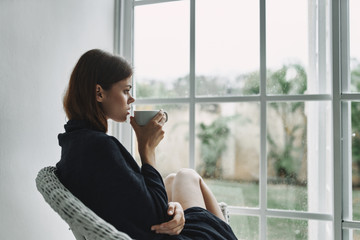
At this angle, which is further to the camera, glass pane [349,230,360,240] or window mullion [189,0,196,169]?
window mullion [189,0,196,169]

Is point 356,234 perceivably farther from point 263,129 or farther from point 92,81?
point 92,81

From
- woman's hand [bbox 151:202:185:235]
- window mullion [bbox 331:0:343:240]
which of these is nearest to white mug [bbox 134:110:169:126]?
woman's hand [bbox 151:202:185:235]

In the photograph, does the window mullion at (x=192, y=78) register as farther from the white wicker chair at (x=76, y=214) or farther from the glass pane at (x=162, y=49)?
the white wicker chair at (x=76, y=214)

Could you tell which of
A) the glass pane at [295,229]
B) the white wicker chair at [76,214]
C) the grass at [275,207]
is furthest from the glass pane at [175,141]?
the white wicker chair at [76,214]

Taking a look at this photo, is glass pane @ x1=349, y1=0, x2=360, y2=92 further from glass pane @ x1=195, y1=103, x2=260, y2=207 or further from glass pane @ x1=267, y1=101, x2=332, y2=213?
glass pane @ x1=195, y1=103, x2=260, y2=207

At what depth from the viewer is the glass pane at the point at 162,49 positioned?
5.85 ft

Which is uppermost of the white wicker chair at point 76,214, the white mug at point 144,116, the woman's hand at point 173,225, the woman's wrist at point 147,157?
the white mug at point 144,116

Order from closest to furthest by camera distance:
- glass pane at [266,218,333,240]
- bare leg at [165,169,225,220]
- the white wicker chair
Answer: the white wicker chair < bare leg at [165,169,225,220] < glass pane at [266,218,333,240]

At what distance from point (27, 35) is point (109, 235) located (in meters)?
0.81

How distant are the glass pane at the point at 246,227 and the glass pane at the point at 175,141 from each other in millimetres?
384

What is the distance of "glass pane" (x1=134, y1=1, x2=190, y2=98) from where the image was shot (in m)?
1.78

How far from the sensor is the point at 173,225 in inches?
37.9

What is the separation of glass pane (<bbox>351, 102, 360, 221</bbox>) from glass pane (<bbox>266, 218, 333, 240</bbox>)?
6.5 inches

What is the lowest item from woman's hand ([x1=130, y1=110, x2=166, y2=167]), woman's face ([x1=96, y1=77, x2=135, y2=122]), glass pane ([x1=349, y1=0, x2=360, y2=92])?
woman's hand ([x1=130, y1=110, x2=166, y2=167])
